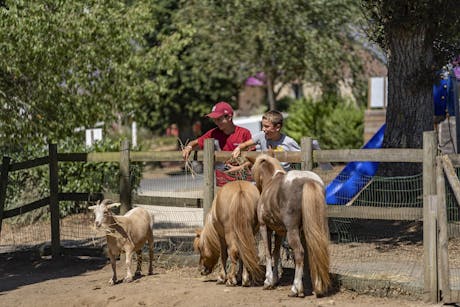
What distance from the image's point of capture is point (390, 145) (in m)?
11.9

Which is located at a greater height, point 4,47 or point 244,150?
point 4,47

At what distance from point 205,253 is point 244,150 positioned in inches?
48.7

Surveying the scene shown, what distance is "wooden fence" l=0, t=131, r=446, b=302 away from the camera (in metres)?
7.66

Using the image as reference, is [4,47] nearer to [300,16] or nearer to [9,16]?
[9,16]

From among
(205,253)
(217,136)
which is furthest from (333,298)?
(217,136)

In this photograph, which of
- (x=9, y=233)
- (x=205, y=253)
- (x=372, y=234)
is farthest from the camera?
(x=9, y=233)

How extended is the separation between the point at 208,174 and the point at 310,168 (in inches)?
56.4

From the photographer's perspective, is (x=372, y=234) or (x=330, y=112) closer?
(x=372, y=234)

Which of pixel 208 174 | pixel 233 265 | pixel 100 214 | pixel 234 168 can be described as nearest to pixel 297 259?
pixel 233 265

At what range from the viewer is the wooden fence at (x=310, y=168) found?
25.1 feet

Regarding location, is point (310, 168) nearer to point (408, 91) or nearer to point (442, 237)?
point (442, 237)

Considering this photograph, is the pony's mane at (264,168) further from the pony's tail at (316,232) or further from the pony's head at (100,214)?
the pony's head at (100,214)

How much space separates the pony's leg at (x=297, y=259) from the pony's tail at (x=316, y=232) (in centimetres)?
9

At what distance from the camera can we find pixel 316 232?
301 inches
